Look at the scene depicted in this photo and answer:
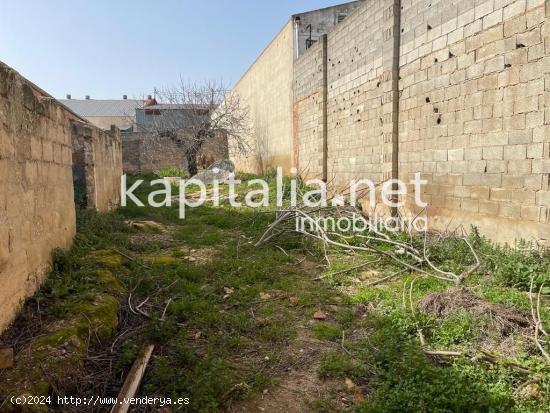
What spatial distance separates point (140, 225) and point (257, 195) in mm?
4229

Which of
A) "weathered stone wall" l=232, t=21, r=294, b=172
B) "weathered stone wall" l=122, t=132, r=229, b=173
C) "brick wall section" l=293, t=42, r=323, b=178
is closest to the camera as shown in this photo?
"brick wall section" l=293, t=42, r=323, b=178

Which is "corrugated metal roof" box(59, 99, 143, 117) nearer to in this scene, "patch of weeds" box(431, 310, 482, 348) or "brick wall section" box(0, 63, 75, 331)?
"brick wall section" box(0, 63, 75, 331)

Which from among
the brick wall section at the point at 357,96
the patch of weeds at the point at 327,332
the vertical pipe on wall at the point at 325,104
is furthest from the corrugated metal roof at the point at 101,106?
the patch of weeds at the point at 327,332

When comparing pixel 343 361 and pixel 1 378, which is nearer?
pixel 1 378

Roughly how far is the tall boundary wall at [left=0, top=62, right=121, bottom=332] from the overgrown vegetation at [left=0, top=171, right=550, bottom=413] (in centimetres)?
21

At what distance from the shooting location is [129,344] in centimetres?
295

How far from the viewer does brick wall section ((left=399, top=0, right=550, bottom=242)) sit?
4406 mm

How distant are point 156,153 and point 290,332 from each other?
18.7m

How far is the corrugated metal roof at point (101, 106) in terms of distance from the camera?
42319mm

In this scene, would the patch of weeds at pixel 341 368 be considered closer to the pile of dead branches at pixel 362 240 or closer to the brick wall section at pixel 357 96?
the pile of dead branches at pixel 362 240

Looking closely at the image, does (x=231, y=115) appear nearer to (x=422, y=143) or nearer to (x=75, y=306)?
(x=422, y=143)

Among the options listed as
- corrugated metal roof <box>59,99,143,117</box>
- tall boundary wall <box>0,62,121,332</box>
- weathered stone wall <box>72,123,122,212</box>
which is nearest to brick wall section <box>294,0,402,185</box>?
weathered stone wall <box>72,123,122,212</box>

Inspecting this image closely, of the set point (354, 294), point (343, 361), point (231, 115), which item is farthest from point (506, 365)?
point (231, 115)

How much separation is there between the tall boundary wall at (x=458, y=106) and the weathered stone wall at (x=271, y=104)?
4281mm
